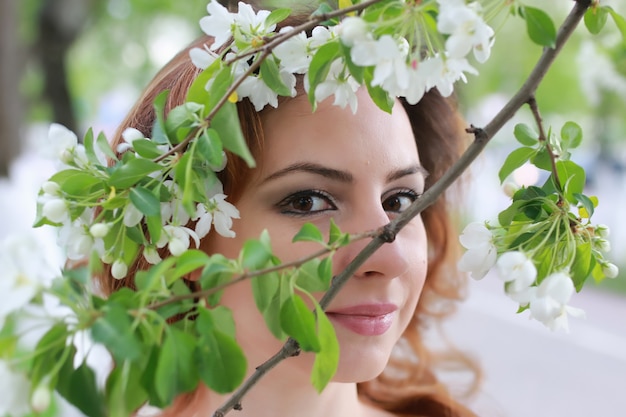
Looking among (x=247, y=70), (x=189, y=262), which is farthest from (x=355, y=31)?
(x=189, y=262)

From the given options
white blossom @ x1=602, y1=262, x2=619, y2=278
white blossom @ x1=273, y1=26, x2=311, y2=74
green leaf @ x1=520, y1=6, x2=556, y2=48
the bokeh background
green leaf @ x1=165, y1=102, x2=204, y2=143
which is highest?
the bokeh background

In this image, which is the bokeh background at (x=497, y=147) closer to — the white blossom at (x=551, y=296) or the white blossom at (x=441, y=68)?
the white blossom at (x=441, y=68)

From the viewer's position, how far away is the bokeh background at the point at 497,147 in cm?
247

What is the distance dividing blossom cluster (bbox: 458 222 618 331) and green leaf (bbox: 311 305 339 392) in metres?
0.16

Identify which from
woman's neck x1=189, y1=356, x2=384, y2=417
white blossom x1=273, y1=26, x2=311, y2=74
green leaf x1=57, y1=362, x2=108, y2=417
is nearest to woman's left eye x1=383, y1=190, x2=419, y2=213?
woman's neck x1=189, y1=356, x2=384, y2=417

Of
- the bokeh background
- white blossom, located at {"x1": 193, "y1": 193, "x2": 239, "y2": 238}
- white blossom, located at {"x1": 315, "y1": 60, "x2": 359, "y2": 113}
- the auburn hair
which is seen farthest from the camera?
the bokeh background

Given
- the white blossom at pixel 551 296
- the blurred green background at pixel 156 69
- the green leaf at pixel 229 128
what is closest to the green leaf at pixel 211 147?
the green leaf at pixel 229 128

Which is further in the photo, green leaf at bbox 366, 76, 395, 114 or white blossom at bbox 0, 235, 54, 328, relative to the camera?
green leaf at bbox 366, 76, 395, 114

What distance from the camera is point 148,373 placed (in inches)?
23.2

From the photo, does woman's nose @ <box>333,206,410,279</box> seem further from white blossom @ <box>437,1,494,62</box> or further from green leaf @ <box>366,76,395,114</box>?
white blossom @ <box>437,1,494,62</box>

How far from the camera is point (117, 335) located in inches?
21.8

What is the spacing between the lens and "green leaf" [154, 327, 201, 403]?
1.85ft

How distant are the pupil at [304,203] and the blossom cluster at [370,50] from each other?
27 centimetres

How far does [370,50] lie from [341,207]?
0.46 metres
